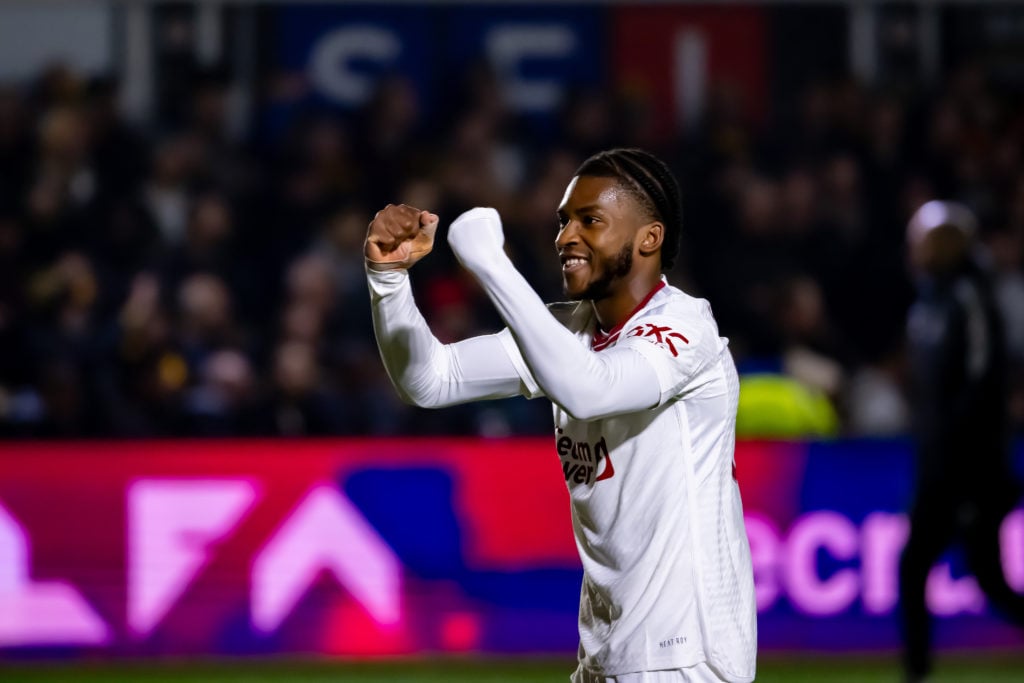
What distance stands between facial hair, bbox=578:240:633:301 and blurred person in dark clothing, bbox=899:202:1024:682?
344cm

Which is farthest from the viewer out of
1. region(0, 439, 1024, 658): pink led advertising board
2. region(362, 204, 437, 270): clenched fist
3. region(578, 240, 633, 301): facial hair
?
region(0, 439, 1024, 658): pink led advertising board

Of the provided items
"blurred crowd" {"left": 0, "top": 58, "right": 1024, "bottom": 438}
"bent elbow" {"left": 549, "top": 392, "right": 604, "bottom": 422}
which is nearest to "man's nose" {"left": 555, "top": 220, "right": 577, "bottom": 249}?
"bent elbow" {"left": 549, "top": 392, "right": 604, "bottom": 422}

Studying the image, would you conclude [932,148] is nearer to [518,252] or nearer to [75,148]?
[518,252]

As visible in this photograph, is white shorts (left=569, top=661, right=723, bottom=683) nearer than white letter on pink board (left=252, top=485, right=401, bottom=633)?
Yes

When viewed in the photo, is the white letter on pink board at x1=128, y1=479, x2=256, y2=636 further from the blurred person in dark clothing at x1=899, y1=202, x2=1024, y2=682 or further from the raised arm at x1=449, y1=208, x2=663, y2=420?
the raised arm at x1=449, y1=208, x2=663, y2=420

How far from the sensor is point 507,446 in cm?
726

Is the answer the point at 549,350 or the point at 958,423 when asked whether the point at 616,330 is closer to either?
the point at 549,350

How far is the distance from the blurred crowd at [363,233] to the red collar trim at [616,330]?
473cm

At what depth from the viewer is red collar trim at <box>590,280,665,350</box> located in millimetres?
3133

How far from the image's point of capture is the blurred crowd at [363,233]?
8094mm

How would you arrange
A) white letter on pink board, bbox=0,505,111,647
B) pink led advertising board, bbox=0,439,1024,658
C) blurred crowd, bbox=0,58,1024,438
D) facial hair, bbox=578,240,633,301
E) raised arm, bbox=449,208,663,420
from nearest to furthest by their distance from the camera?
raised arm, bbox=449,208,663,420 → facial hair, bbox=578,240,633,301 → white letter on pink board, bbox=0,505,111,647 → pink led advertising board, bbox=0,439,1024,658 → blurred crowd, bbox=0,58,1024,438

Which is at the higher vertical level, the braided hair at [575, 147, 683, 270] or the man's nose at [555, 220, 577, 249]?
the braided hair at [575, 147, 683, 270]

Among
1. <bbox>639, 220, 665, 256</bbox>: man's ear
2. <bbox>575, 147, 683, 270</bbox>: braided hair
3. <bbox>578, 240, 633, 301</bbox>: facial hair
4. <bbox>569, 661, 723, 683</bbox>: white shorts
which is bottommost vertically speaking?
<bbox>569, 661, 723, 683</bbox>: white shorts

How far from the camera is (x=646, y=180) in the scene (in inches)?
122
